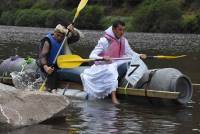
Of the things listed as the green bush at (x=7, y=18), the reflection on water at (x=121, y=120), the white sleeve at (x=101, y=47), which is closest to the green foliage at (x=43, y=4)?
the green bush at (x=7, y=18)

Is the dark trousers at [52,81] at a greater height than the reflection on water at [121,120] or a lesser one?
greater

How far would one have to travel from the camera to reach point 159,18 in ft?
360

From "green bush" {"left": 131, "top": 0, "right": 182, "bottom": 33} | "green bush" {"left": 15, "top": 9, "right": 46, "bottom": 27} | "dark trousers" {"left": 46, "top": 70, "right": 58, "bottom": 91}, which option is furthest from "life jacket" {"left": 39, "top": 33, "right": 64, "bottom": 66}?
"green bush" {"left": 15, "top": 9, "right": 46, "bottom": 27}

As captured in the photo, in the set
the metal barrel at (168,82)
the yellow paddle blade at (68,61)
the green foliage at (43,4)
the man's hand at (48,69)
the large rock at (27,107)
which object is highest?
the green foliage at (43,4)

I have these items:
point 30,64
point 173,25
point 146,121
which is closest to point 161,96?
point 146,121

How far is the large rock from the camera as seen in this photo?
1190 cm

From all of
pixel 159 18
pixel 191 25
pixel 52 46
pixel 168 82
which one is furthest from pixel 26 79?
pixel 159 18

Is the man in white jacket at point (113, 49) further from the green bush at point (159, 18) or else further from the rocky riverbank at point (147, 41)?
the green bush at point (159, 18)

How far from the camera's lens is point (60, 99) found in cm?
1298

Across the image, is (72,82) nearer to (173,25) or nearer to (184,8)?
(173,25)

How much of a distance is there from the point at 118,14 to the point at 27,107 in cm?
13307

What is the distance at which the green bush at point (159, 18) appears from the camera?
106m

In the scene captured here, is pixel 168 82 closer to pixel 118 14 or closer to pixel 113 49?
pixel 113 49

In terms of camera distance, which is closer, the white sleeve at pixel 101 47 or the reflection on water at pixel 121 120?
the reflection on water at pixel 121 120
